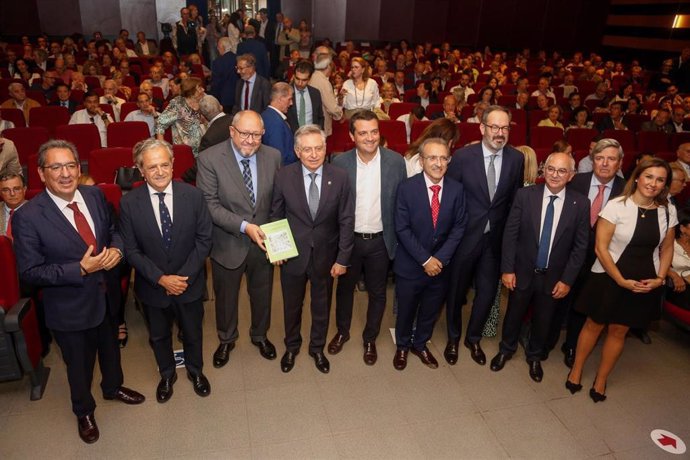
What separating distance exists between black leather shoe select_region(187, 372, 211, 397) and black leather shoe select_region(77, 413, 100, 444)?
1.97ft

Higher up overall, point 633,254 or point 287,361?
point 633,254

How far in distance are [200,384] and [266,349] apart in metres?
0.55

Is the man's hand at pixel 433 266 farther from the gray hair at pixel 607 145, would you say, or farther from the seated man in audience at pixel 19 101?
the seated man in audience at pixel 19 101

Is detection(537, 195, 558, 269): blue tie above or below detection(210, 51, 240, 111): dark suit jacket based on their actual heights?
below

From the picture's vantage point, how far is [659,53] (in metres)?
14.9

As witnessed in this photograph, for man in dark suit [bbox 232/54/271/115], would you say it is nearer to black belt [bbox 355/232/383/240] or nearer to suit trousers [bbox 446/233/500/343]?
black belt [bbox 355/232/383/240]

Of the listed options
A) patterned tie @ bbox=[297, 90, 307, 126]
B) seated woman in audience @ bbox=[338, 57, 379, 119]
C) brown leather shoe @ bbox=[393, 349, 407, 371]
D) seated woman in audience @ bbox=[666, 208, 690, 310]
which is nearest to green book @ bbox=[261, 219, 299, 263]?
brown leather shoe @ bbox=[393, 349, 407, 371]

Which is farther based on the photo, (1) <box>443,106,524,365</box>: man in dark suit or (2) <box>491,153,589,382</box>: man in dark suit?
(1) <box>443,106,524,365</box>: man in dark suit

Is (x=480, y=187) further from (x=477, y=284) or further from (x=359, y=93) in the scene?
(x=359, y=93)

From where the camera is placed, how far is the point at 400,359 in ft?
11.7

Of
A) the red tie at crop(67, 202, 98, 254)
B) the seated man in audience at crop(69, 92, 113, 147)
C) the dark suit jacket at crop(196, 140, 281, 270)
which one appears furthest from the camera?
the seated man in audience at crop(69, 92, 113, 147)

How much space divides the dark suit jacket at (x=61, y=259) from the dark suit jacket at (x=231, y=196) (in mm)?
607

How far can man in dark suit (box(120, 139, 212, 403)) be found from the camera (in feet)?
8.87

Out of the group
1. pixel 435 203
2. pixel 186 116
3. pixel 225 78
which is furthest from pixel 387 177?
pixel 225 78
